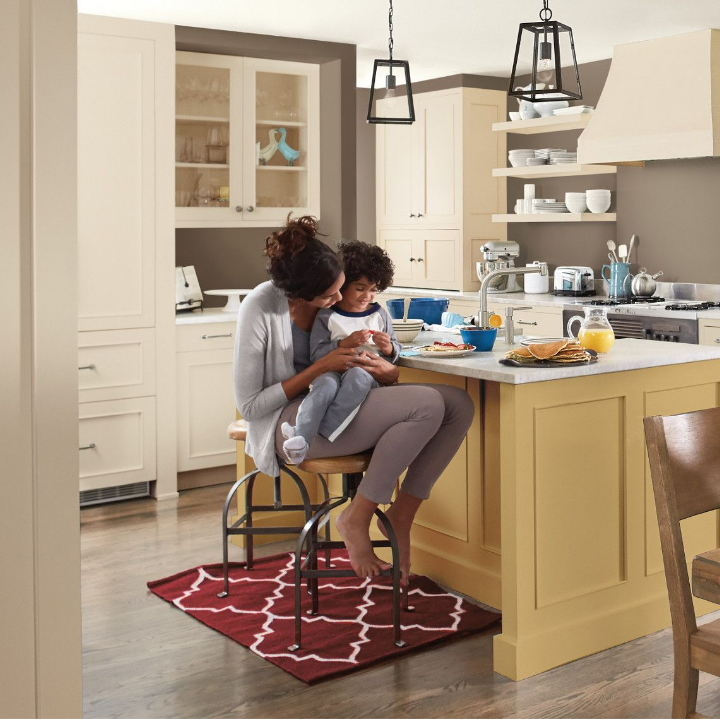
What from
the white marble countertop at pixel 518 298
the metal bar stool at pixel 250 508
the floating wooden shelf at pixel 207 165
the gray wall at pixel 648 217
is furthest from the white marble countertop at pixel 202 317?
the gray wall at pixel 648 217

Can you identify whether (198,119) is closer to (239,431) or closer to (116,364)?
(116,364)

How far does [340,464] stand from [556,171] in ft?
12.5

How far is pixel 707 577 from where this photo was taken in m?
1.54

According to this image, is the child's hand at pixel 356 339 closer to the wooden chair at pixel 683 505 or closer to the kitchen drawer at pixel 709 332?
the wooden chair at pixel 683 505

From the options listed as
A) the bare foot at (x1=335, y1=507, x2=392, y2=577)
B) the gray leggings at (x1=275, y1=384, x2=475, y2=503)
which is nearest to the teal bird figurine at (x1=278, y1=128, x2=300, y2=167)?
the gray leggings at (x1=275, y1=384, x2=475, y2=503)

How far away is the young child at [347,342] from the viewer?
9.37ft

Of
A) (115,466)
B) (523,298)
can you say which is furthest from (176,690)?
(523,298)

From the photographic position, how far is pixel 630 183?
6074 millimetres

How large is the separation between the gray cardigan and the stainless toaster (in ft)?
11.1

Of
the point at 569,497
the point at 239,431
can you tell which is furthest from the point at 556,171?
the point at 569,497

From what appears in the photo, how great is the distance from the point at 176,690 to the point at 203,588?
2.64 feet

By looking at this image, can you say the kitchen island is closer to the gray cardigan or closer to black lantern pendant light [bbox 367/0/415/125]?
the gray cardigan

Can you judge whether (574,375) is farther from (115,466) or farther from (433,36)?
(433,36)

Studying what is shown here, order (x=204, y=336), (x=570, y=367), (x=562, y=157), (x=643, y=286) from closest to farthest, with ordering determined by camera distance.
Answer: (x=570, y=367) → (x=204, y=336) → (x=643, y=286) → (x=562, y=157)
